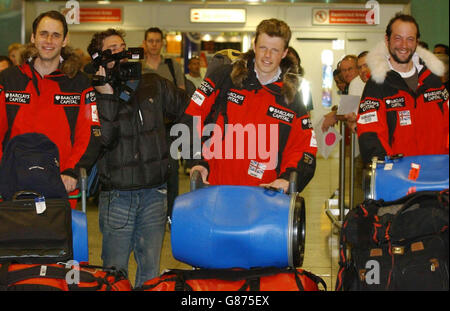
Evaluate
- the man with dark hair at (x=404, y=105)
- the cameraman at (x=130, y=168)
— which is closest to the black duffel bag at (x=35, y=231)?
the cameraman at (x=130, y=168)

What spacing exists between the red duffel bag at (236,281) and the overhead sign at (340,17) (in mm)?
12014

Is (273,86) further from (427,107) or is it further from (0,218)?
(0,218)

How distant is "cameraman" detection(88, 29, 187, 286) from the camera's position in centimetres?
374

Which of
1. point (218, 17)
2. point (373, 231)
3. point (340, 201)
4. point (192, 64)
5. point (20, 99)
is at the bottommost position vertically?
point (340, 201)

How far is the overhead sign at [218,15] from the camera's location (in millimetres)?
14203

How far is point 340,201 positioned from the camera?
7.32 meters

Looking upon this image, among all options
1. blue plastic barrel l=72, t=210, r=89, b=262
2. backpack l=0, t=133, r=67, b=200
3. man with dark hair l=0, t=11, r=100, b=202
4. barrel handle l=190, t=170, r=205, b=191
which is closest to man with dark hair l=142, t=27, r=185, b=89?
man with dark hair l=0, t=11, r=100, b=202

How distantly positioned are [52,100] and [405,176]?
183 cm

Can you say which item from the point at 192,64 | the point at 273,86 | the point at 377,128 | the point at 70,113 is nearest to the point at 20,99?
the point at 70,113

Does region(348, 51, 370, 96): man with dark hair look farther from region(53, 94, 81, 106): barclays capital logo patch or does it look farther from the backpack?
the backpack

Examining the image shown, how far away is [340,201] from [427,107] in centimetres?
344

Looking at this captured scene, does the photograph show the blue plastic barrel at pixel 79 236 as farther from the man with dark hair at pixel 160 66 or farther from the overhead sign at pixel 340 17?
the overhead sign at pixel 340 17

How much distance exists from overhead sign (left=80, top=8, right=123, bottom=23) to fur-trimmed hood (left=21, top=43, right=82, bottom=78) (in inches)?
429
